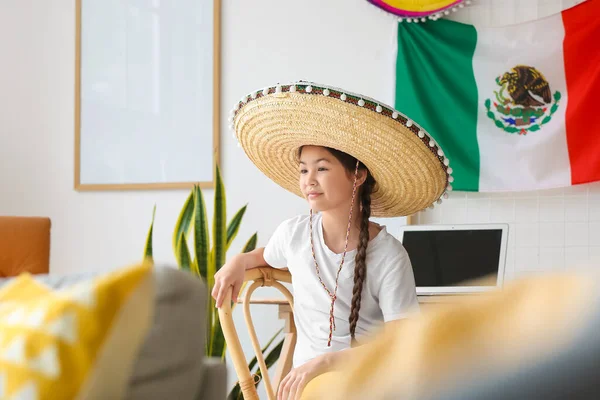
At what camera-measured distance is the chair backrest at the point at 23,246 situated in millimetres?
2518

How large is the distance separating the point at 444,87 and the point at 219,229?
3.58 ft

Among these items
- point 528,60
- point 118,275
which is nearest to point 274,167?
point 528,60

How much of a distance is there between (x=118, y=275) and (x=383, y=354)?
8.1 inches

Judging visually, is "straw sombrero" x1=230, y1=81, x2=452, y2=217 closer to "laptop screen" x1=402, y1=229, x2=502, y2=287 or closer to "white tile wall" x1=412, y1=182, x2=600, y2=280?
"laptop screen" x1=402, y1=229, x2=502, y2=287

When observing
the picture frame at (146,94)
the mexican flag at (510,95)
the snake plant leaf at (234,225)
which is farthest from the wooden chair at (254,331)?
the picture frame at (146,94)

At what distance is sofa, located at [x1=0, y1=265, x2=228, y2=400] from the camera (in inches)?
18.5

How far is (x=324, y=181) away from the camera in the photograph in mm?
1843

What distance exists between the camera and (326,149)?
1896 mm

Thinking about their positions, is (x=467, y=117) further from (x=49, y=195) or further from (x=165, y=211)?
(x=49, y=195)

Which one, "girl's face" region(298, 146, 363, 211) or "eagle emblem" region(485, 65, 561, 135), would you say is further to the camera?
"eagle emblem" region(485, 65, 561, 135)

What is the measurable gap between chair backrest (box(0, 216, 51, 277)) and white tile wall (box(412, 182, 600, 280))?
4.75 ft

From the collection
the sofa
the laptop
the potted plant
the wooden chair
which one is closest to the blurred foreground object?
the sofa

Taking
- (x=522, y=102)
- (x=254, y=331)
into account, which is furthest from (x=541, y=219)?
(x=254, y=331)

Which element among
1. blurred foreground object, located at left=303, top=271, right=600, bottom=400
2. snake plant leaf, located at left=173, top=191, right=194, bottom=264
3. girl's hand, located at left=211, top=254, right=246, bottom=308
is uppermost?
blurred foreground object, located at left=303, top=271, right=600, bottom=400
